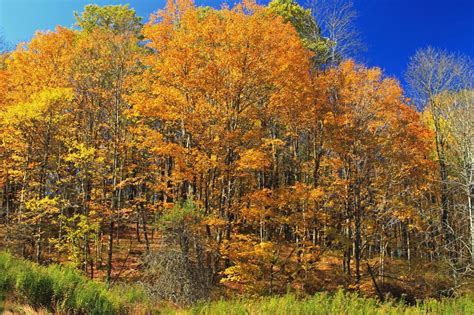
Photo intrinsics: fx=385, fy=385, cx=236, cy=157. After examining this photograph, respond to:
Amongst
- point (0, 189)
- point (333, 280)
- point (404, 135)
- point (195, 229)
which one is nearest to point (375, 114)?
point (404, 135)

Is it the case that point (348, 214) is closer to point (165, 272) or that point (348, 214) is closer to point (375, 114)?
point (375, 114)

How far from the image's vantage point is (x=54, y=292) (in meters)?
7.27

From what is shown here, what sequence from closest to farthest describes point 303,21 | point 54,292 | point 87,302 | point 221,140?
1. point 87,302
2. point 54,292
3. point 221,140
4. point 303,21

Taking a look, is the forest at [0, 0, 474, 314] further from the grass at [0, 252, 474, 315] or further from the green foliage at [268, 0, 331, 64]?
the grass at [0, 252, 474, 315]

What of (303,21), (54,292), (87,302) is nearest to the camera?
(87,302)

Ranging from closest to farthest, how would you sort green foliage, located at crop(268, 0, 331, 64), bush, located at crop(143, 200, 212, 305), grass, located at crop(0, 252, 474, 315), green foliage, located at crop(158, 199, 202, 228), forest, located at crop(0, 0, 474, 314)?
grass, located at crop(0, 252, 474, 315)
bush, located at crop(143, 200, 212, 305)
green foliage, located at crop(158, 199, 202, 228)
forest, located at crop(0, 0, 474, 314)
green foliage, located at crop(268, 0, 331, 64)

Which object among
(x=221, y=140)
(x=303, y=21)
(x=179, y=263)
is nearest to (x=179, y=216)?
(x=179, y=263)

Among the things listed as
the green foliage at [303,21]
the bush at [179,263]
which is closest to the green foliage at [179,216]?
the bush at [179,263]

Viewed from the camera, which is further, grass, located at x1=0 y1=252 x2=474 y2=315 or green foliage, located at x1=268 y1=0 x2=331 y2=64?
green foliage, located at x1=268 y1=0 x2=331 y2=64

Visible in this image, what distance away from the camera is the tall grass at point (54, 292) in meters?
7.06

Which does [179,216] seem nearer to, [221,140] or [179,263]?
[179,263]

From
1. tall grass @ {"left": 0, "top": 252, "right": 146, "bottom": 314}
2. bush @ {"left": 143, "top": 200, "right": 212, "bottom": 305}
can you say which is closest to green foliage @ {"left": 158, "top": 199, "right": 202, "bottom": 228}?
bush @ {"left": 143, "top": 200, "right": 212, "bottom": 305}

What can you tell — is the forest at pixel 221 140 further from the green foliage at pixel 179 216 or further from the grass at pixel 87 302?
the grass at pixel 87 302

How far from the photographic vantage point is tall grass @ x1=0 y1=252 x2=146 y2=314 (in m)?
7.06
